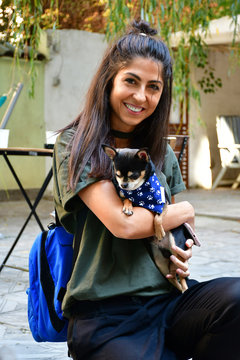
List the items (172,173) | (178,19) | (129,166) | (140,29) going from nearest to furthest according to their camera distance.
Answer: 1. (129,166)
2. (140,29)
3. (172,173)
4. (178,19)

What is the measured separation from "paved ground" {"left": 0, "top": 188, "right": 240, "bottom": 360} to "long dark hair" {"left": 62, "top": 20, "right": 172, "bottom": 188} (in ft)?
3.47

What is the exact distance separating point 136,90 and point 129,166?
30cm

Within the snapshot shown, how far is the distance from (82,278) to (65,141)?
1.43 ft

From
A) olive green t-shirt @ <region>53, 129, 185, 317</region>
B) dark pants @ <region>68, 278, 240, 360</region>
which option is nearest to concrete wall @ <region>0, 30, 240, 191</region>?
olive green t-shirt @ <region>53, 129, 185, 317</region>

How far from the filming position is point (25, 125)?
8.13 meters

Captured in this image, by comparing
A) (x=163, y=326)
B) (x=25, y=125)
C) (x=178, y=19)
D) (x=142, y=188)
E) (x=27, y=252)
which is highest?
(x=178, y=19)

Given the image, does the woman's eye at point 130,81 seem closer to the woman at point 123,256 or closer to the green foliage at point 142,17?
the woman at point 123,256

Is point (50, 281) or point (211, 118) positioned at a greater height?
point (50, 281)

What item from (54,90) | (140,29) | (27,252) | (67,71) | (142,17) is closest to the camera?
(140,29)

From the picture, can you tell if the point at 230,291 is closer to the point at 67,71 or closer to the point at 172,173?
the point at 172,173

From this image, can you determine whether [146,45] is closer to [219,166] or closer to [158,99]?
[158,99]

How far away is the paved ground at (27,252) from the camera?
246 cm

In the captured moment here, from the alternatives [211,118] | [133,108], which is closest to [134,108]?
[133,108]

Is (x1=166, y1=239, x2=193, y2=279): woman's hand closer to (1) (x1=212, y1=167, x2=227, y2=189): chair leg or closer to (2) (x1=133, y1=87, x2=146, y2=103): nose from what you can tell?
(2) (x1=133, y1=87, x2=146, y2=103): nose
